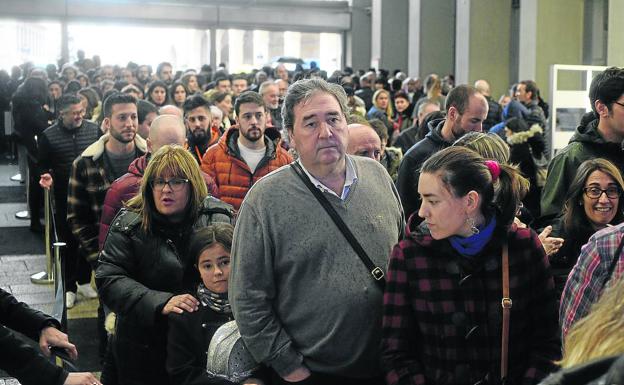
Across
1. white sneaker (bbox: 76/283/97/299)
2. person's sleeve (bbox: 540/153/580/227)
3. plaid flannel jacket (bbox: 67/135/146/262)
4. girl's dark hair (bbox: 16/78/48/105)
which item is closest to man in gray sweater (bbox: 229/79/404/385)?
person's sleeve (bbox: 540/153/580/227)

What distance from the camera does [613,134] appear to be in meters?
5.15

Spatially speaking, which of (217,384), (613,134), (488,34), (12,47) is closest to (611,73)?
(613,134)

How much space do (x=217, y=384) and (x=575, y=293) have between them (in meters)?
1.58

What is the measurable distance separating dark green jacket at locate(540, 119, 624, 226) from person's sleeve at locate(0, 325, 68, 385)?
2.90 meters

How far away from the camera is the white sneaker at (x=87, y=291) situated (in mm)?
9258

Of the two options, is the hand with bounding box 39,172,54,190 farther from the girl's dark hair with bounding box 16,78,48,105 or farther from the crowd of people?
the girl's dark hair with bounding box 16,78,48,105

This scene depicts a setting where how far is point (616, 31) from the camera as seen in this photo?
736 inches

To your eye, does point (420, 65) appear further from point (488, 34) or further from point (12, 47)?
point (12, 47)

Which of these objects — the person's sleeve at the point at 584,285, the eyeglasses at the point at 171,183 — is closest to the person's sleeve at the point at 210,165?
the eyeglasses at the point at 171,183

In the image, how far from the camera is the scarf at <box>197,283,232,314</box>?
14.2ft

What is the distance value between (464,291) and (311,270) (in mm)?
559

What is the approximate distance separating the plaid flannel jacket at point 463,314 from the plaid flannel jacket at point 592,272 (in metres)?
0.38

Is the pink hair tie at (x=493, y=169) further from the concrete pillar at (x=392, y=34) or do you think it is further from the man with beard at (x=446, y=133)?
the concrete pillar at (x=392, y=34)

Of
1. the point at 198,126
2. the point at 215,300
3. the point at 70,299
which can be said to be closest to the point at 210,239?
A: the point at 215,300
